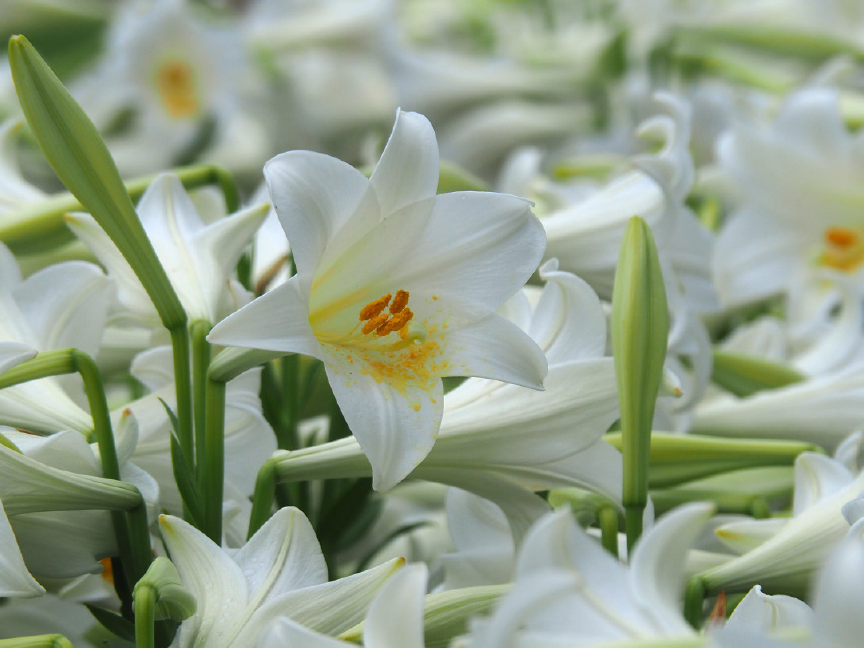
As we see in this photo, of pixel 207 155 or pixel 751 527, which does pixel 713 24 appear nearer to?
pixel 207 155

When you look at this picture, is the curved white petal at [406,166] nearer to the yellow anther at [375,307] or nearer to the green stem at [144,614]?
the yellow anther at [375,307]

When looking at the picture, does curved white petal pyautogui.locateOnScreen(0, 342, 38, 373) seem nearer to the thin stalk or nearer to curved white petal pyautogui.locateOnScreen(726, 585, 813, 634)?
the thin stalk

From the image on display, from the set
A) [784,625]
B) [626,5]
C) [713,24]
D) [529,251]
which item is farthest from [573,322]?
[626,5]

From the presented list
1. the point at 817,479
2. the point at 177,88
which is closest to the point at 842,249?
the point at 817,479

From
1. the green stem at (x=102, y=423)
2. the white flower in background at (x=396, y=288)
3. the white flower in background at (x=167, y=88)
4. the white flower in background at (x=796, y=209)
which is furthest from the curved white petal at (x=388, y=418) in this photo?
the white flower in background at (x=167, y=88)

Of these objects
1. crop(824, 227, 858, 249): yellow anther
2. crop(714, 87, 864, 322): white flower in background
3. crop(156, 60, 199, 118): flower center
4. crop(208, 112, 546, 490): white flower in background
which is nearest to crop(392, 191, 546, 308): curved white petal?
crop(208, 112, 546, 490): white flower in background

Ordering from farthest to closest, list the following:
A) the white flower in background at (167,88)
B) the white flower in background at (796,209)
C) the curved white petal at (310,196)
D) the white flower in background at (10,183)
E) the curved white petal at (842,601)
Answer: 1. the white flower in background at (167,88)
2. the white flower in background at (796,209)
3. the white flower in background at (10,183)
4. the curved white petal at (310,196)
5. the curved white petal at (842,601)
